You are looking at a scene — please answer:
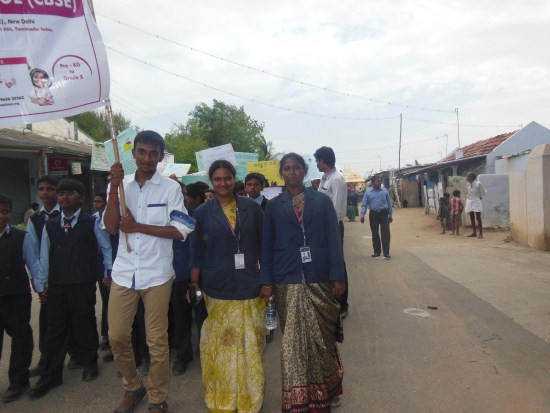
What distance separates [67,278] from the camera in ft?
12.3

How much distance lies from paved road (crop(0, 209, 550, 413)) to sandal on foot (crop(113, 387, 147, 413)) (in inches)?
3.1

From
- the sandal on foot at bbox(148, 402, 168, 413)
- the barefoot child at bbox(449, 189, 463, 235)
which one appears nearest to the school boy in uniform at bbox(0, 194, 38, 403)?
the sandal on foot at bbox(148, 402, 168, 413)

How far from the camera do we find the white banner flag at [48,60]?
286cm

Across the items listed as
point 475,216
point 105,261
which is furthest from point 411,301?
point 475,216

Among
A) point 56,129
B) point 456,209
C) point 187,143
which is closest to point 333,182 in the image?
point 456,209

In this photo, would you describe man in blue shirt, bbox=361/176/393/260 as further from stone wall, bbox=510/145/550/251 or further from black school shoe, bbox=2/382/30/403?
black school shoe, bbox=2/382/30/403

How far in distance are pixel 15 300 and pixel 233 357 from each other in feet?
6.37

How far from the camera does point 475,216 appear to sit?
13.2 metres

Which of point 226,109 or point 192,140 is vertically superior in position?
point 226,109

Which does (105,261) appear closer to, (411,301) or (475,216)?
(411,301)

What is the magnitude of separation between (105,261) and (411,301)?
4.09 metres

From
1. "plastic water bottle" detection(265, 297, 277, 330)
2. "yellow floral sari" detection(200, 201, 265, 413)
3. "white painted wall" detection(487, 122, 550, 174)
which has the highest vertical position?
"white painted wall" detection(487, 122, 550, 174)

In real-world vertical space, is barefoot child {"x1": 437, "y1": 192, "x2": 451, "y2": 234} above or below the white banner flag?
below

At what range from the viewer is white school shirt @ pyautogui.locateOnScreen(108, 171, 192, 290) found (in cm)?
305
